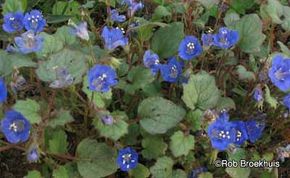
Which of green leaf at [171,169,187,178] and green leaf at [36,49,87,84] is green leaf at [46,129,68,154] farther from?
green leaf at [171,169,187,178]

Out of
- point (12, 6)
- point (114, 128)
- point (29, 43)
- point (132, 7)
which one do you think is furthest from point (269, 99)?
point (12, 6)

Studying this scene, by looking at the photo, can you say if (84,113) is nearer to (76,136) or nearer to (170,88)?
(76,136)

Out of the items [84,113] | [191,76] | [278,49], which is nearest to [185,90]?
[191,76]

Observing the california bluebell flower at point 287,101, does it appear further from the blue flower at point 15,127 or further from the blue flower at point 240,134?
the blue flower at point 15,127

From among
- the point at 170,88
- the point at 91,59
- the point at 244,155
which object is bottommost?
the point at 244,155

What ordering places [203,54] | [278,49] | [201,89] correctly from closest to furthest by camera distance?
[201,89] < [203,54] < [278,49]

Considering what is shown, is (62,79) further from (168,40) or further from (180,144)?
(168,40)

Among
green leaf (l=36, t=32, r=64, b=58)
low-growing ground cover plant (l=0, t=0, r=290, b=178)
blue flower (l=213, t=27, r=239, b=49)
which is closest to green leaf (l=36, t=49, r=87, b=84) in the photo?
low-growing ground cover plant (l=0, t=0, r=290, b=178)
